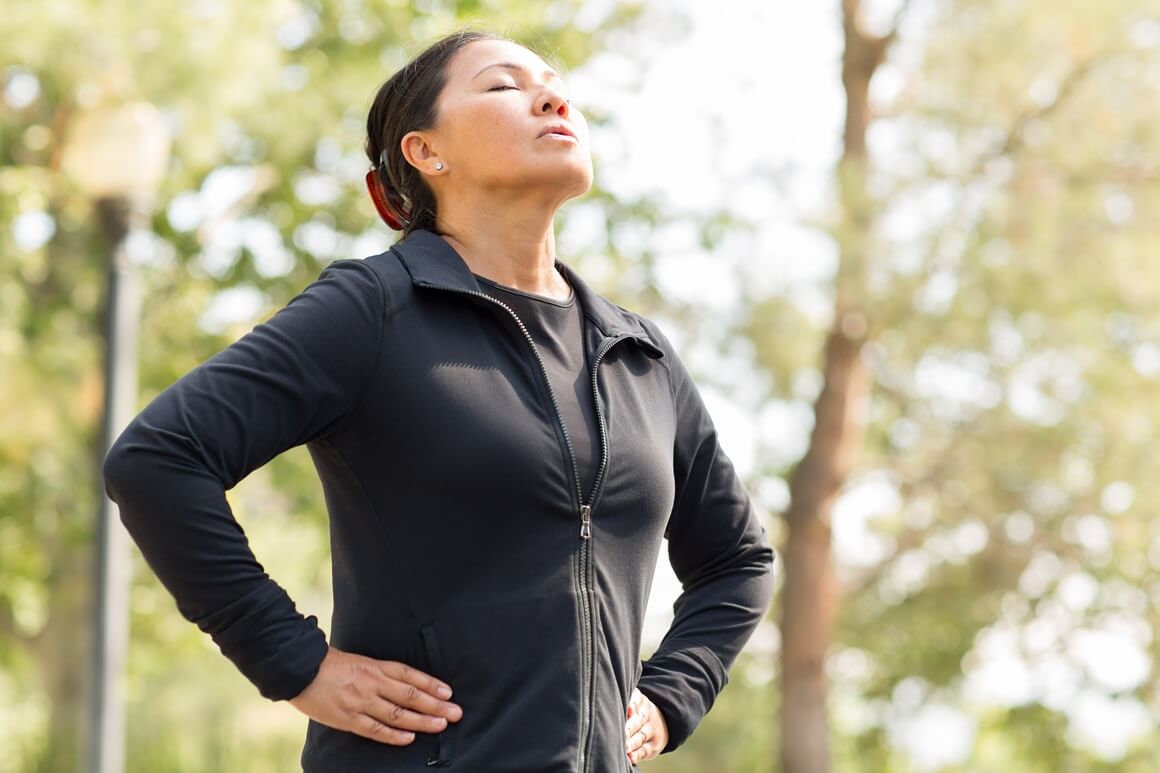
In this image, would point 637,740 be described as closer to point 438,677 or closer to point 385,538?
point 438,677

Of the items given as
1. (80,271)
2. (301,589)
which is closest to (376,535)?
(80,271)

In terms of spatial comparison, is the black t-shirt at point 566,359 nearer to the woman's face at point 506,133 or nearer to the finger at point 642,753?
the woman's face at point 506,133

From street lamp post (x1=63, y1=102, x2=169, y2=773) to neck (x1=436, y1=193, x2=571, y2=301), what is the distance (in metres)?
4.70

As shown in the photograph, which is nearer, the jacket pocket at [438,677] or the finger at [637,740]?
the jacket pocket at [438,677]

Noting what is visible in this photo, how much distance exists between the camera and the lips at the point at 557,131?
2.29 m

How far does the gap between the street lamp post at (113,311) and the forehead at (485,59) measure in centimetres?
467

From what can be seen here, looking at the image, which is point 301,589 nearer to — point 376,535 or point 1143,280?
point 1143,280

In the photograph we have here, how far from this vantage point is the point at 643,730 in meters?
2.28

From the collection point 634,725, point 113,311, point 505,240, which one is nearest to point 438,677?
point 634,725

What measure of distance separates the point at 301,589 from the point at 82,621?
11.9ft

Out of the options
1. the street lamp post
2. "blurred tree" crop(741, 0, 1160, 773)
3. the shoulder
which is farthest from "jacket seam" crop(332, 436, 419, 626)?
"blurred tree" crop(741, 0, 1160, 773)

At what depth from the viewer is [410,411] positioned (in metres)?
2.01

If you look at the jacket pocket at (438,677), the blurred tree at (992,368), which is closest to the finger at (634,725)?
the jacket pocket at (438,677)

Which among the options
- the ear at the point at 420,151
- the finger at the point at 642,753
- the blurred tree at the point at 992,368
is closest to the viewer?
the finger at the point at 642,753
